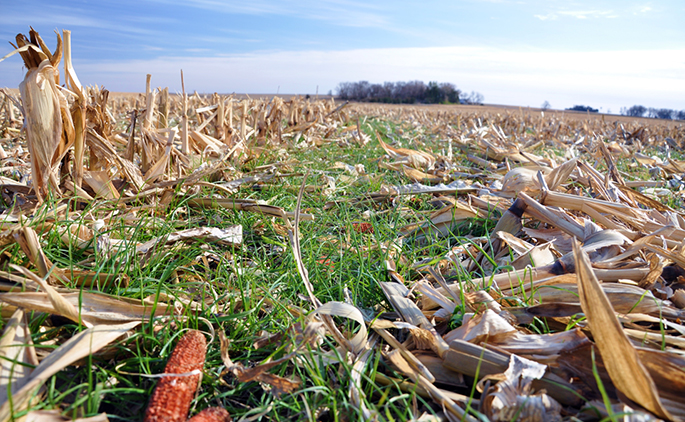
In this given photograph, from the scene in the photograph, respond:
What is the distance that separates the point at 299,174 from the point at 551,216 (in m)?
1.94

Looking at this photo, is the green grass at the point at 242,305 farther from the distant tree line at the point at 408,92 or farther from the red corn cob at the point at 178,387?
the distant tree line at the point at 408,92

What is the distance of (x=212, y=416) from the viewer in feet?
3.10

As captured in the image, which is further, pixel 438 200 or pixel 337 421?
pixel 438 200

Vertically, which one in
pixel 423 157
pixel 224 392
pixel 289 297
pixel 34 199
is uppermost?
pixel 423 157

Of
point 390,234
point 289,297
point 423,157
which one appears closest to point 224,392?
point 289,297

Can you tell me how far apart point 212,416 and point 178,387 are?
0.11m

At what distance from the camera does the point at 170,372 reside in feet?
3.26

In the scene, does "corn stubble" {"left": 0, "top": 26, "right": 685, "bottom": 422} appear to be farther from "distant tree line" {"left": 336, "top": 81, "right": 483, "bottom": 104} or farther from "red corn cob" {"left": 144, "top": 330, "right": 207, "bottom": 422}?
"distant tree line" {"left": 336, "top": 81, "right": 483, "bottom": 104}

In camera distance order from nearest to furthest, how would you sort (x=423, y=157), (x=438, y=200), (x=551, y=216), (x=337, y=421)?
(x=337, y=421) < (x=551, y=216) < (x=438, y=200) < (x=423, y=157)

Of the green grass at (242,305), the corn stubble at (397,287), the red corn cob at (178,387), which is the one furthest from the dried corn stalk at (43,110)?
the red corn cob at (178,387)

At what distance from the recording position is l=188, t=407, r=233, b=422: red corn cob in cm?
92

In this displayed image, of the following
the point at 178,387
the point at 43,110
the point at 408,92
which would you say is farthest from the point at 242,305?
the point at 408,92

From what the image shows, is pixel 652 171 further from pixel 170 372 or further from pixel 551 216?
pixel 170 372

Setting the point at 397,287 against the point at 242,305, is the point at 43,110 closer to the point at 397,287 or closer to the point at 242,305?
the point at 242,305
